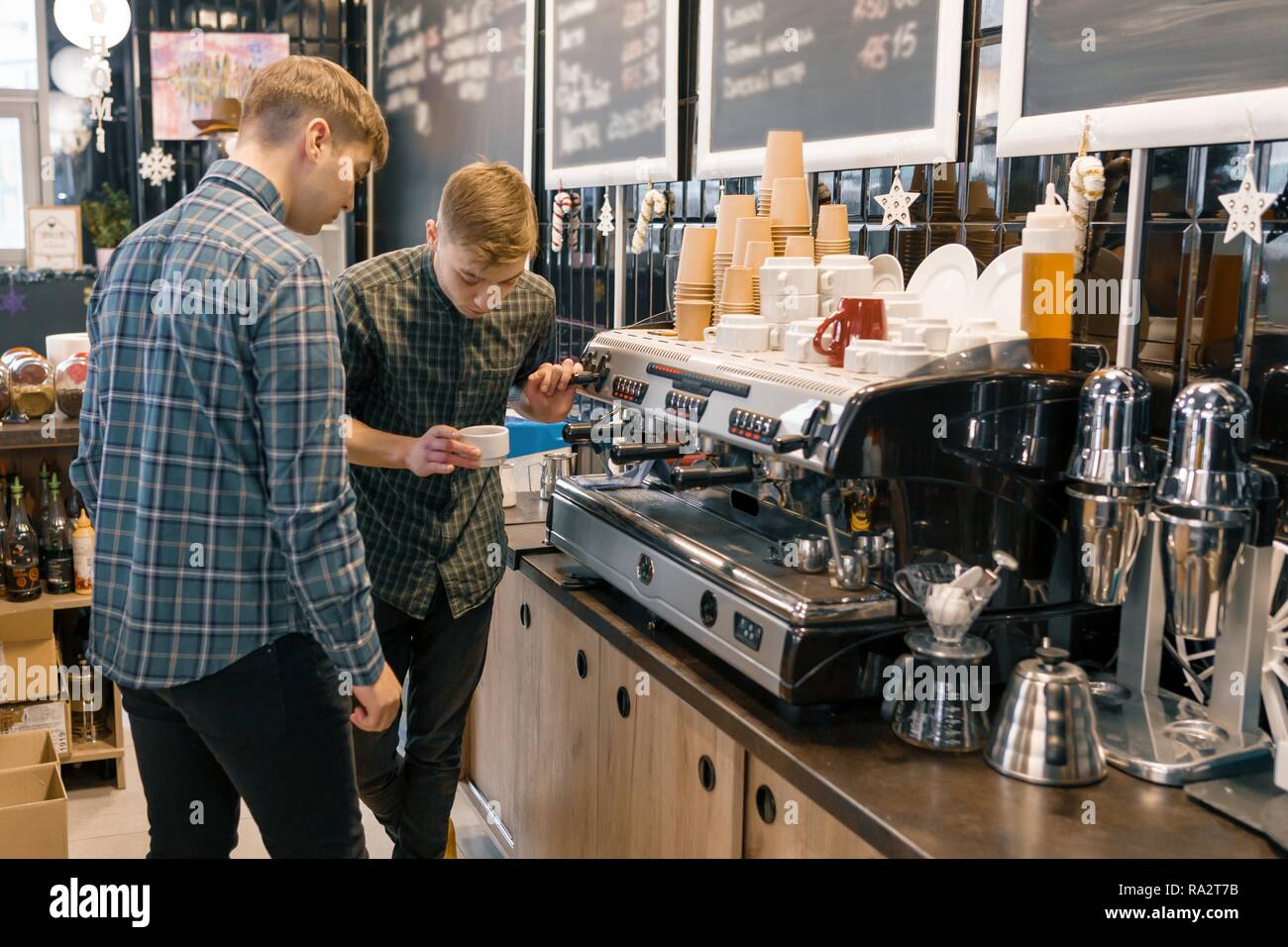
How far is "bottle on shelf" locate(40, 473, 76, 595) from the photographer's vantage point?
3.42 meters

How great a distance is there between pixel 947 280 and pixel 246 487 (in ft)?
3.96

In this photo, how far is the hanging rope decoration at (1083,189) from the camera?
1.93 m

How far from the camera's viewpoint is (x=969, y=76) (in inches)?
90.1

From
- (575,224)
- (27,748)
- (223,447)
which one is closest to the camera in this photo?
(223,447)

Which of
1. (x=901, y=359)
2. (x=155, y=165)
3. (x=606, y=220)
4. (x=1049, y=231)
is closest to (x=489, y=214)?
(x=901, y=359)

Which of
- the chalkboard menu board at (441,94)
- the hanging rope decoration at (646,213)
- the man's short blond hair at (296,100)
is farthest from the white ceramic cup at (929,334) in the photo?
the chalkboard menu board at (441,94)

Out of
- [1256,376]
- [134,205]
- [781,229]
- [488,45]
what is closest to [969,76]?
[781,229]

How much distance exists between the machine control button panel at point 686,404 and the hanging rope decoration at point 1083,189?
0.61 m

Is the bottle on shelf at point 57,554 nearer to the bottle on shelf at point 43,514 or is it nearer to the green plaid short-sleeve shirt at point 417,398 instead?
the bottle on shelf at point 43,514

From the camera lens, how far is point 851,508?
1831 millimetres

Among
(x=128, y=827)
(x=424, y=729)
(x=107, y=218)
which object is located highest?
(x=107, y=218)

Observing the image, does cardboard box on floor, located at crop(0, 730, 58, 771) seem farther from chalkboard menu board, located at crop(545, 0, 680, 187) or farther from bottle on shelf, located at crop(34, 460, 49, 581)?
chalkboard menu board, located at crop(545, 0, 680, 187)

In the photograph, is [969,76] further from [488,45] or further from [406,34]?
[406,34]

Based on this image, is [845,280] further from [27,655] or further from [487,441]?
[27,655]
